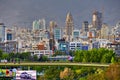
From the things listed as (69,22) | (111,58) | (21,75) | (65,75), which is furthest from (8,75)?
(69,22)

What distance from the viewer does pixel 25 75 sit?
17000 millimetres

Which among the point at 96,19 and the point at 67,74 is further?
the point at 96,19

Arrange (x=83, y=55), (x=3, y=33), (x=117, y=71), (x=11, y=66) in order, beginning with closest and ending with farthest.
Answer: (x=117, y=71) < (x=11, y=66) < (x=83, y=55) < (x=3, y=33)

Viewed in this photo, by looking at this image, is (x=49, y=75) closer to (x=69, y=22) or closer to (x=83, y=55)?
(x=83, y=55)

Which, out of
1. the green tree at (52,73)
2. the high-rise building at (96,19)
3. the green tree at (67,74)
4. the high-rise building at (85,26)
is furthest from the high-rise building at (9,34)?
the green tree at (67,74)

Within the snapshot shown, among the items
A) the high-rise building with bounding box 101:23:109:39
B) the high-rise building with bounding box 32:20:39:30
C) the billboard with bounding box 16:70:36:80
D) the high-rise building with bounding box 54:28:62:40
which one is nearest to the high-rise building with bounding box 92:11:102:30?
the high-rise building with bounding box 101:23:109:39

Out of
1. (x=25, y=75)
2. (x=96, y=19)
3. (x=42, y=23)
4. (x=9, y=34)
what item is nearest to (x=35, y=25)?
(x=42, y=23)

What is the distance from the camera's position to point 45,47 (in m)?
41.8

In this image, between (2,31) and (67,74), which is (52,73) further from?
(2,31)

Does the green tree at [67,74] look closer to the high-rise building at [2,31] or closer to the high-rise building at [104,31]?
the high-rise building at [2,31]

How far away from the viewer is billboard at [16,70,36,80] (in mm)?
16913

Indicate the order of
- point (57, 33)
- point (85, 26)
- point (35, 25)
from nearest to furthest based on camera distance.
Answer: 1. point (57, 33)
2. point (85, 26)
3. point (35, 25)

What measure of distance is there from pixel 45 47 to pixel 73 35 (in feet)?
51.7

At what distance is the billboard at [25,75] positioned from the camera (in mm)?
16913
